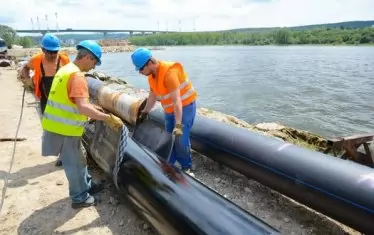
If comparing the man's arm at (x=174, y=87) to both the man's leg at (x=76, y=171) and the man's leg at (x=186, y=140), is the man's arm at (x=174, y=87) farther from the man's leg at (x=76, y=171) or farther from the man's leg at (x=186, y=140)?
the man's leg at (x=76, y=171)

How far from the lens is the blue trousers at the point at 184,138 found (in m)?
4.32

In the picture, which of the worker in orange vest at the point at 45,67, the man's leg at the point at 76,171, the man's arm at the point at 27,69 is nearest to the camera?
the man's leg at the point at 76,171

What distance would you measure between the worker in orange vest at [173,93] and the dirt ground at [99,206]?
612mm

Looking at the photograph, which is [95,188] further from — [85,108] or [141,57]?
[141,57]

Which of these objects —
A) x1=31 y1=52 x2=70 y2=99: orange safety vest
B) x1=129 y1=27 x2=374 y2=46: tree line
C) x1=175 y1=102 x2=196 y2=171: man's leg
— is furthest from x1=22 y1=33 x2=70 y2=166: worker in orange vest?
x1=129 y1=27 x2=374 y2=46: tree line

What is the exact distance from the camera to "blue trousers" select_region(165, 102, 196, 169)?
4324 millimetres

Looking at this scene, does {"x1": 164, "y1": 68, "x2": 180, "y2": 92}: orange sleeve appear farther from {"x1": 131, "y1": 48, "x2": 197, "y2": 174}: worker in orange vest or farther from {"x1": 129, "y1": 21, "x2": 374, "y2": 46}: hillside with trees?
{"x1": 129, "y1": 21, "x2": 374, "y2": 46}: hillside with trees

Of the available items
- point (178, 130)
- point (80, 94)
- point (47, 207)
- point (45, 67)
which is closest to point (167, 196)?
point (178, 130)

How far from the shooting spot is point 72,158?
3.72 m

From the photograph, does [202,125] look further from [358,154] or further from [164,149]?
[358,154]

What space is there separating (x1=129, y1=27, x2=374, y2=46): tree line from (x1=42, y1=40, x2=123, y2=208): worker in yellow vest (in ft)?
231

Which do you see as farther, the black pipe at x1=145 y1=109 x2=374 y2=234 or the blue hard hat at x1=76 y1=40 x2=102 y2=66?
the blue hard hat at x1=76 y1=40 x2=102 y2=66

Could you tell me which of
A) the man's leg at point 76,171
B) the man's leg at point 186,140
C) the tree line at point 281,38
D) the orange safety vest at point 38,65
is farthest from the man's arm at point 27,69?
the tree line at point 281,38

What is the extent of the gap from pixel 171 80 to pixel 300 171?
1668 millimetres
